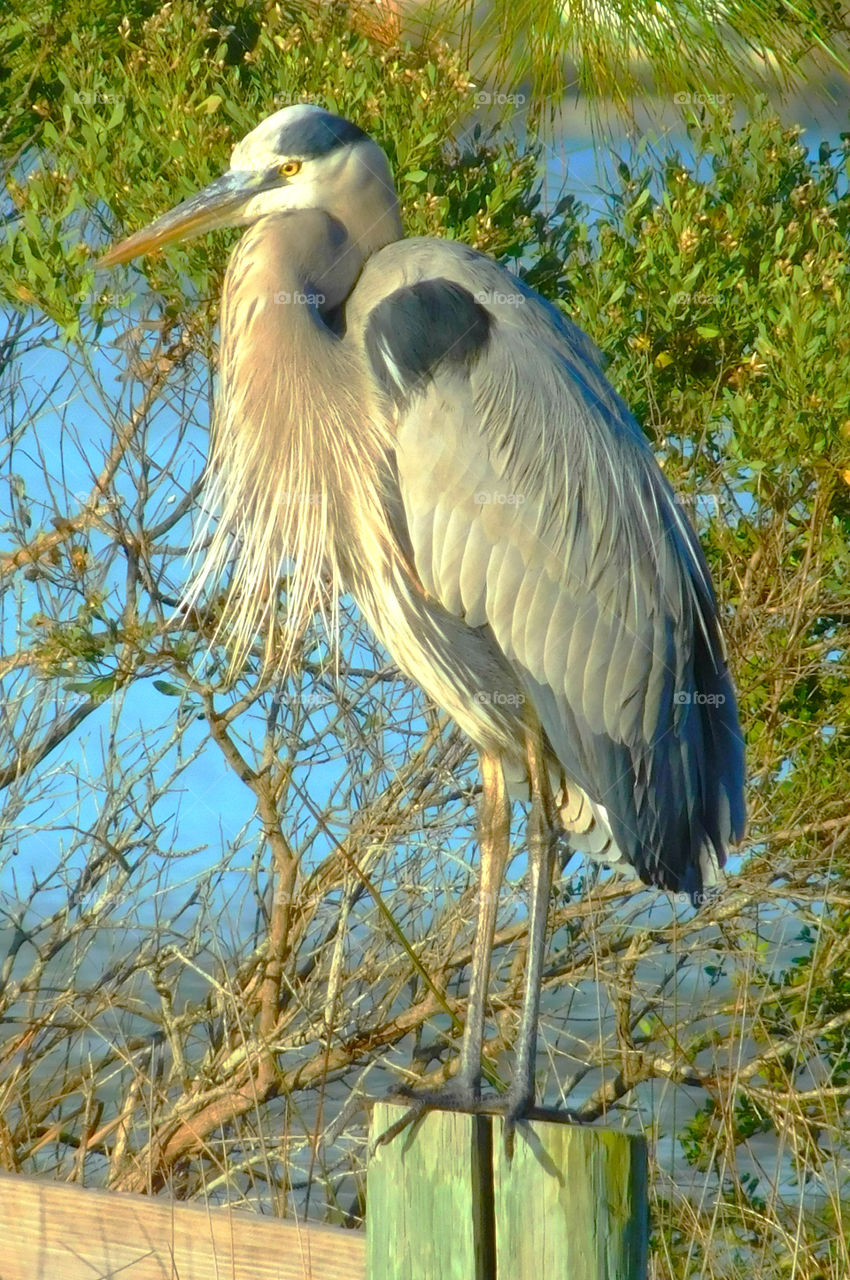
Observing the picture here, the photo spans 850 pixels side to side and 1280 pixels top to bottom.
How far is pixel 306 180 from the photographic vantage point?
2359 mm

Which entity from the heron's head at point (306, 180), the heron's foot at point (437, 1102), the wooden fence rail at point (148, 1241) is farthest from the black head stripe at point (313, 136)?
the wooden fence rail at point (148, 1241)

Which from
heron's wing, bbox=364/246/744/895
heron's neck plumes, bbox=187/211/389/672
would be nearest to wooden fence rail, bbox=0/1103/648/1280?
heron's wing, bbox=364/246/744/895

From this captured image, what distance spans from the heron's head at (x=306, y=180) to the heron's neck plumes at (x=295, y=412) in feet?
0.14

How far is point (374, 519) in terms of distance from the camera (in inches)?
91.0

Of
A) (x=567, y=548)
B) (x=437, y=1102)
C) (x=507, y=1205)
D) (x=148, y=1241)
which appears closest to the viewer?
(x=507, y=1205)

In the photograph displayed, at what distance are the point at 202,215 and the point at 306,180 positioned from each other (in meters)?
0.18

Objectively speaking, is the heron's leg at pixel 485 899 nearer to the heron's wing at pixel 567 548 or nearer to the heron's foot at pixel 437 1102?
the heron's foot at pixel 437 1102

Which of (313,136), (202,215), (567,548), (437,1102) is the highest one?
(313,136)

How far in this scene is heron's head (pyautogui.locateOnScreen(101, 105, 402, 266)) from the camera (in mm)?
2324

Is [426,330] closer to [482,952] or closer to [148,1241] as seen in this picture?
[482,952]

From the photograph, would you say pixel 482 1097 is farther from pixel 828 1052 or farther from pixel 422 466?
pixel 828 1052

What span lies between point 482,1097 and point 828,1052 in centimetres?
194

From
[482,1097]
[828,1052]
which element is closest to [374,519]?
[482,1097]

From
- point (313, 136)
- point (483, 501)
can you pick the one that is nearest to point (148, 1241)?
point (483, 501)
